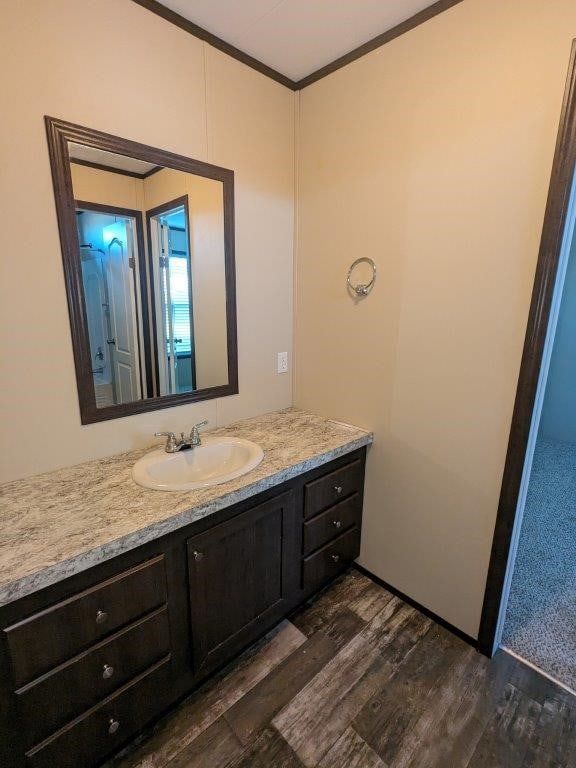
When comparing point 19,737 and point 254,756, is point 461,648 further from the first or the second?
point 19,737

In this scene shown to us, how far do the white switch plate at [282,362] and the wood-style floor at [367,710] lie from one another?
130 cm

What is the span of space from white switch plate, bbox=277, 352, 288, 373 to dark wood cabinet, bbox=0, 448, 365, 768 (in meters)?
0.68

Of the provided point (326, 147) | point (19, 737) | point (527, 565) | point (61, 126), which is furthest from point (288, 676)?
point (326, 147)

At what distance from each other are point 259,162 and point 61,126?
880 mm

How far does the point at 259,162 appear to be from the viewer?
70.9 inches

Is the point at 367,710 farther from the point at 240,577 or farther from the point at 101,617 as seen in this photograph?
the point at 101,617

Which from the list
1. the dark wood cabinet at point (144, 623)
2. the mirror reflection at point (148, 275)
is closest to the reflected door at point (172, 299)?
the mirror reflection at point (148, 275)

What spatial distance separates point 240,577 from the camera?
139 centimetres

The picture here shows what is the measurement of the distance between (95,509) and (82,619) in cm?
30

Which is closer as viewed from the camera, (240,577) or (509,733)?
(509,733)

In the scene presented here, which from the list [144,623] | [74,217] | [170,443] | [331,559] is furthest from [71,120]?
[331,559]

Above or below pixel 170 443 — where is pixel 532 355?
above

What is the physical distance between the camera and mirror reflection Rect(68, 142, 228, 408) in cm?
137

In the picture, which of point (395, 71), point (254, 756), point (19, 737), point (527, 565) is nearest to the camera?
point (19, 737)
